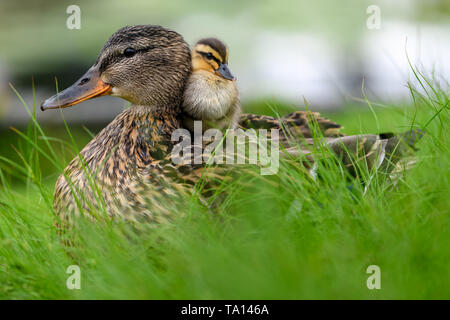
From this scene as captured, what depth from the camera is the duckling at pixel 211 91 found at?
227 cm

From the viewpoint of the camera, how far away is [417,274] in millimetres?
1351

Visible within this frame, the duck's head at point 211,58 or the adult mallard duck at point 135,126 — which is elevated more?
the duck's head at point 211,58

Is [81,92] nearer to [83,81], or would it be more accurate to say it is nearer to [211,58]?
[83,81]

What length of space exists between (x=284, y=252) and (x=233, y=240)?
10.0 inches

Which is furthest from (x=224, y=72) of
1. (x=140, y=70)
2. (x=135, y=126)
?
(x=135, y=126)

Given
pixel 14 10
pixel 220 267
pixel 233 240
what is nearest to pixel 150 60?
pixel 233 240

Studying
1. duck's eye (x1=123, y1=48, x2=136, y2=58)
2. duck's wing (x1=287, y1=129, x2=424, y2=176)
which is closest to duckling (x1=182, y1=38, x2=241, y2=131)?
duck's eye (x1=123, y1=48, x2=136, y2=58)

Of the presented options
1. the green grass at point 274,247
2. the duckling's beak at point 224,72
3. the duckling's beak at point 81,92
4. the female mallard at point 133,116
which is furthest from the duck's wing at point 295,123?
the duckling's beak at point 81,92

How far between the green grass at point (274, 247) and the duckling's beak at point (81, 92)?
46cm

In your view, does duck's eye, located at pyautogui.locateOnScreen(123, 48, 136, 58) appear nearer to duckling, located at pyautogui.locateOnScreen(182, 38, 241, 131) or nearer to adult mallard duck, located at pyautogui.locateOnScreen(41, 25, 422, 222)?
adult mallard duck, located at pyautogui.locateOnScreen(41, 25, 422, 222)

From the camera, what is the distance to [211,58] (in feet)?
8.02

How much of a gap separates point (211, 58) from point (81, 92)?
2.05ft

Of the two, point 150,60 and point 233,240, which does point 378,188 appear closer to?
point 233,240

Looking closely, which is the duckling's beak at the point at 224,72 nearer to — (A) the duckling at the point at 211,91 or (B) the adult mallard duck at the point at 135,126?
(A) the duckling at the point at 211,91
